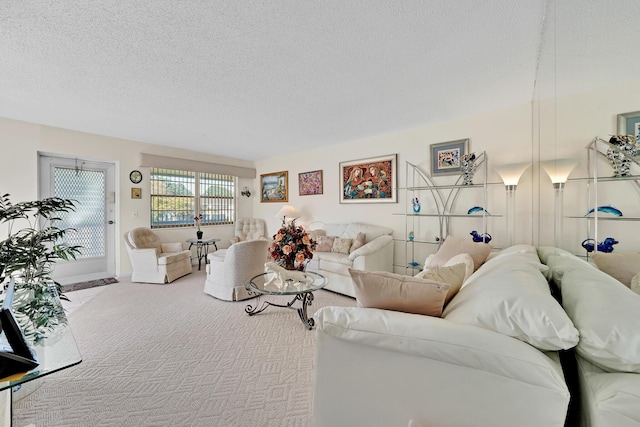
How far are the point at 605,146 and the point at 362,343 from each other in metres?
1.07

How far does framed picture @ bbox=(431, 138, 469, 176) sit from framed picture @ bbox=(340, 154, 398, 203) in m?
0.60

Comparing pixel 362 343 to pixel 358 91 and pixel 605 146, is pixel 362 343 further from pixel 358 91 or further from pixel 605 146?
pixel 358 91

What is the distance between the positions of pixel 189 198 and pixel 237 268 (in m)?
3.03

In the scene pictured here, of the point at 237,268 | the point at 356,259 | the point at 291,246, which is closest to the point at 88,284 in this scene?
the point at 237,268

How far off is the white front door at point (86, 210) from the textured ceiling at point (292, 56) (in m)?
0.94

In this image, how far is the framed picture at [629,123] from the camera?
0.67 m

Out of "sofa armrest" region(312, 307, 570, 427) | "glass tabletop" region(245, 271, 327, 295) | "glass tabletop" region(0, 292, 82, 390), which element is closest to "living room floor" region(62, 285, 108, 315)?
"glass tabletop" region(0, 292, 82, 390)

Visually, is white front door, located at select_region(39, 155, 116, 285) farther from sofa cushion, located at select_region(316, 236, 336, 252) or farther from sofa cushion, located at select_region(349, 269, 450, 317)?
sofa cushion, located at select_region(349, 269, 450, 317)

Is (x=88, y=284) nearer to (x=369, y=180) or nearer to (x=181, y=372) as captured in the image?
(x=181, y=372)

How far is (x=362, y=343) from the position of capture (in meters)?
1.01

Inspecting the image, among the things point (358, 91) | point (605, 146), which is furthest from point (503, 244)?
point (605, 146)

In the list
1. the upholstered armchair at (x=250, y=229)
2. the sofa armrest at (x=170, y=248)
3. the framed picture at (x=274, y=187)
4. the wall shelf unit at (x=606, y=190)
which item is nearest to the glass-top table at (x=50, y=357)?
the wall shelf unit at (x=606, y=190)

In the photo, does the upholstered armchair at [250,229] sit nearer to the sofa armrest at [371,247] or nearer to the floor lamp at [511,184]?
the sofa armrest at [371,247]

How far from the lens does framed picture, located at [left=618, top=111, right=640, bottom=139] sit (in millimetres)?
668
